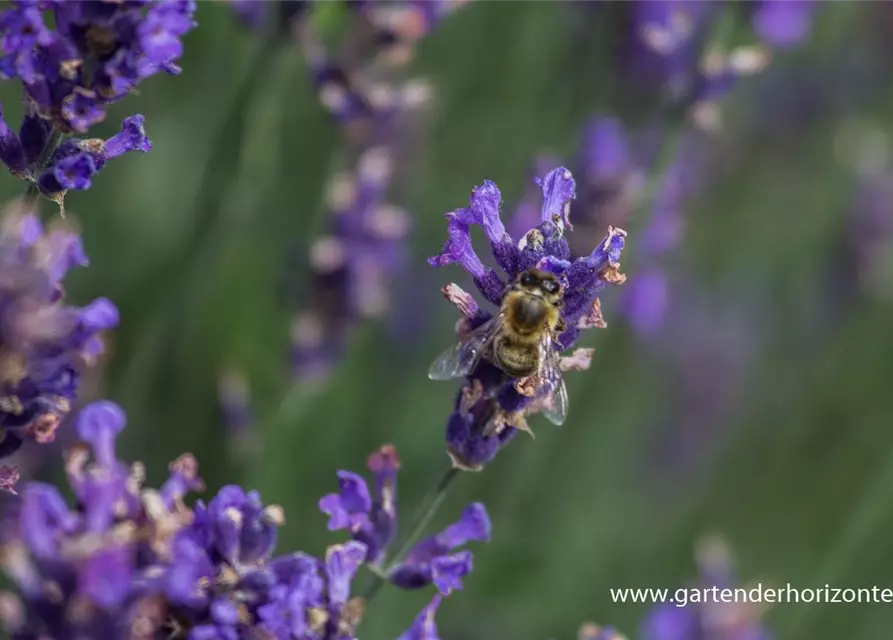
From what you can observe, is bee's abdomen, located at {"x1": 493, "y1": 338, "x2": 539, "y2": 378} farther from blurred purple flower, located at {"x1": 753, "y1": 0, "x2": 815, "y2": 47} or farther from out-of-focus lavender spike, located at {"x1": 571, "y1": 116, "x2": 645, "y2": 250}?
blurred purple flower, located at {"x1": 753, "y1": 0, "x2": 815, "y2": 47}

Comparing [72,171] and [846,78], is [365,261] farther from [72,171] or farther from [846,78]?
[846,78]

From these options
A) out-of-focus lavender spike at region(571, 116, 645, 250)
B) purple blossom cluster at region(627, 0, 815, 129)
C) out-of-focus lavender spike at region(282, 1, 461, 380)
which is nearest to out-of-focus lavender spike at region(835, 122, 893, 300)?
purple blossom cluster at region(627, 0, 815, 129)

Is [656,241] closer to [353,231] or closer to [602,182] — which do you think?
[602,182]

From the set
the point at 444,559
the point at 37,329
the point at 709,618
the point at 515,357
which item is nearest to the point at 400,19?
the point at 515,357

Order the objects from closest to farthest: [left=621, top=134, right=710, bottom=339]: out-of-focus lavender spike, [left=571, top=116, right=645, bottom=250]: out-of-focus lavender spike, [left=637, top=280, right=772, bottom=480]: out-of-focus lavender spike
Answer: [left=571, top=116, right=645, bottom=250]: out-of-focus lavender spike, [left=621, top=134, right=710, bottom=339]: out-of-focus lavender spike, [left=637, top=280, right=772, bottom=480]: out-of-focus lavender spike

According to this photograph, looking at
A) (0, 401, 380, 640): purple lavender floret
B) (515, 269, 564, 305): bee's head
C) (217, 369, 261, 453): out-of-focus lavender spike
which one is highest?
(217, 369, 261, 453): out-of-focus lavender spike

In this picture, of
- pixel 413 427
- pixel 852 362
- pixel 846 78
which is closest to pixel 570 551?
pixel 413 427
